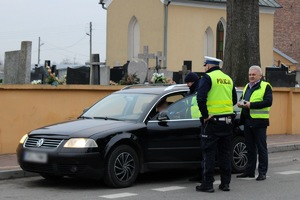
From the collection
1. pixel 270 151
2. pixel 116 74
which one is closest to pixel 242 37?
pixel 270 151

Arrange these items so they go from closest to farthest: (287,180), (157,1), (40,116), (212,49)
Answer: (287,180) < (40,116) < (157,1) < (212,49)

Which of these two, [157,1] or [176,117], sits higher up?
[157,1]

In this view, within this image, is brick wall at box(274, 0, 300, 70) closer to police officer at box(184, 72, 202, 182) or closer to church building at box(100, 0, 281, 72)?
church building at box(100, 0, 281, 72)

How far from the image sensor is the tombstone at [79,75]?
59.5 ft

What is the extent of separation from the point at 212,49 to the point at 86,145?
90.9ft

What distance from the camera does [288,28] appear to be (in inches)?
2007

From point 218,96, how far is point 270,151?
6.13m

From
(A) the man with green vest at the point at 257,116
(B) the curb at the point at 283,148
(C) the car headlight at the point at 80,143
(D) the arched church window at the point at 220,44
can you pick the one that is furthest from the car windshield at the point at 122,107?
(D) the arched church window at the point at 220,44

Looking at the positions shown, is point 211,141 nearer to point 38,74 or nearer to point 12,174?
point 12,174

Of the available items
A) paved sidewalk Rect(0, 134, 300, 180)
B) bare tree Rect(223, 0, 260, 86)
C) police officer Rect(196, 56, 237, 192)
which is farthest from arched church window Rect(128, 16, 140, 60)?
police officer Rect(196, 56, 237, 192)

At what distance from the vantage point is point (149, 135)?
385 inches

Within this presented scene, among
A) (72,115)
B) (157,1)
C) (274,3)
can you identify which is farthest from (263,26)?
(72,115)

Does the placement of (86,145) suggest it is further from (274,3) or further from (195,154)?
(274,3)

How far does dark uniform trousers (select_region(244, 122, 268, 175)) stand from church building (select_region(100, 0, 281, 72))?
21.5 metres
